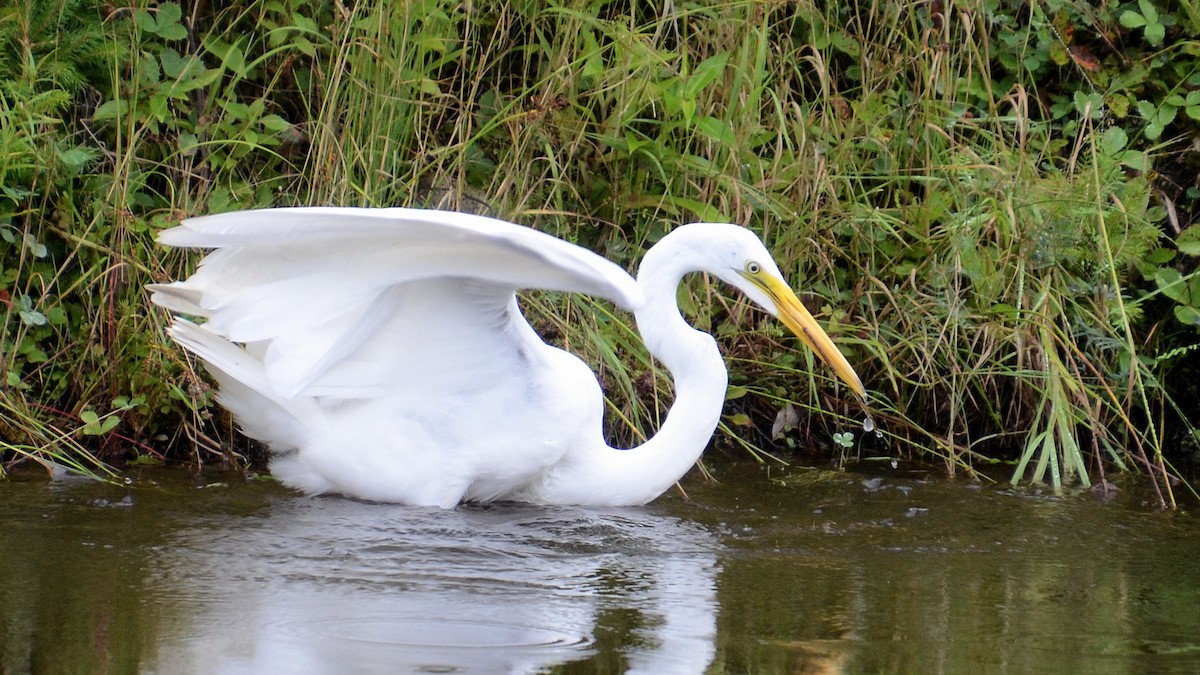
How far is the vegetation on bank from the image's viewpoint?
15.9 ft

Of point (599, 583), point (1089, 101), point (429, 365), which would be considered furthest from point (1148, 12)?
point (599, 583)

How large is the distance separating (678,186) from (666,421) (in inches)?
55.9

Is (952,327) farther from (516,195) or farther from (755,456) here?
(516,195)

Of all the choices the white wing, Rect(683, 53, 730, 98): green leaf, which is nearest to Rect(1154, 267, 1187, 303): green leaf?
Rect(683, 53, 730, 98): green leaf

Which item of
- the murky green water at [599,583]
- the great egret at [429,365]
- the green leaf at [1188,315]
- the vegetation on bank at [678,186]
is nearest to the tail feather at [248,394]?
the great egret at [429,365]

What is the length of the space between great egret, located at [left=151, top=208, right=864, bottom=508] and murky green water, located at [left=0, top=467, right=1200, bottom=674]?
0.36 ft

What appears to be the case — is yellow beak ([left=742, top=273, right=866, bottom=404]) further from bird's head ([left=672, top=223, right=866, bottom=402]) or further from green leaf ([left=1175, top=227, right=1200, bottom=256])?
green leaf ([left=1175, top=227, right=1200, bottom=256])

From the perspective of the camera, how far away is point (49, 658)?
2680 millimetres

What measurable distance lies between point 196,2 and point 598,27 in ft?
5.17

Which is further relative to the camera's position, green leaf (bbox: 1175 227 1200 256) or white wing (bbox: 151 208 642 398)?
green leaf (bbox: 1175 227 1200 256)

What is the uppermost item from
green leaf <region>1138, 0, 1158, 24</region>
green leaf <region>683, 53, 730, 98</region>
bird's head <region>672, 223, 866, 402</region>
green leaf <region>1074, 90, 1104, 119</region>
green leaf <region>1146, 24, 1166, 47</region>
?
green leaf <region>1138, 0, 1158, 24</region>

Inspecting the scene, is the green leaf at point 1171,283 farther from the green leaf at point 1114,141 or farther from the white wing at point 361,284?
the white wing at point 361,284

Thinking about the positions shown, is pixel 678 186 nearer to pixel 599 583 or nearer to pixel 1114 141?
pixel 1114 141

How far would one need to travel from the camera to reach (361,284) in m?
3.88
